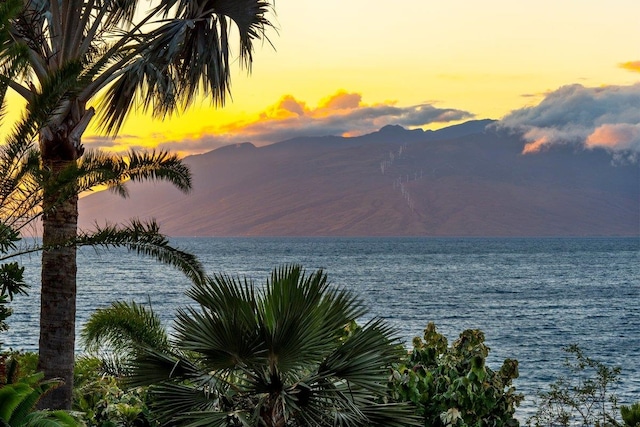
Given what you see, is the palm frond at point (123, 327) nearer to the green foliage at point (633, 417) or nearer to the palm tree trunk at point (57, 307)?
the palm tree trunk at point (57, 307)

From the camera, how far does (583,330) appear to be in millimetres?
55375

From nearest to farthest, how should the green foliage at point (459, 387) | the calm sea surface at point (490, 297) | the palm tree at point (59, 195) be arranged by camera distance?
the green foliage at point (459, 387), the palm tree at point (59, 195), the calm sea surface at point (490, 297)

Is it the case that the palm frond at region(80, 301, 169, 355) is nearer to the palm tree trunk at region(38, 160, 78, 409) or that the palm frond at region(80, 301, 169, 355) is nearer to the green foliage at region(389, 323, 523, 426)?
the palm tree trunk at region(38, 160, 78, 409)

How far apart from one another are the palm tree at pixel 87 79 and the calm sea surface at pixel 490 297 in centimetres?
212

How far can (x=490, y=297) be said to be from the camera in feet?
255

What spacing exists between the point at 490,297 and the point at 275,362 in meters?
71.6

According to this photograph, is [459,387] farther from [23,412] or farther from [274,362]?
[23,412]

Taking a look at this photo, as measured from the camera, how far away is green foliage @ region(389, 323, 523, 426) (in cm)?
992

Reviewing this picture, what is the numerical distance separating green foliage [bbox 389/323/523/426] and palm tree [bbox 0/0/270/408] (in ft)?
14.0

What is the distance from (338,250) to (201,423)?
157 metres

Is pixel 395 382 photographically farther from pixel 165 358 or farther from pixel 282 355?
pixel 165 358

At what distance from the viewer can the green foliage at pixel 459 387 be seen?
9.92 m

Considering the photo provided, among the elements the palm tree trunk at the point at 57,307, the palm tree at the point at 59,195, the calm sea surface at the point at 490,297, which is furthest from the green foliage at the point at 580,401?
the palm tree trunk at the point at 57,307

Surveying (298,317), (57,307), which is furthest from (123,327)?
(298,317)
